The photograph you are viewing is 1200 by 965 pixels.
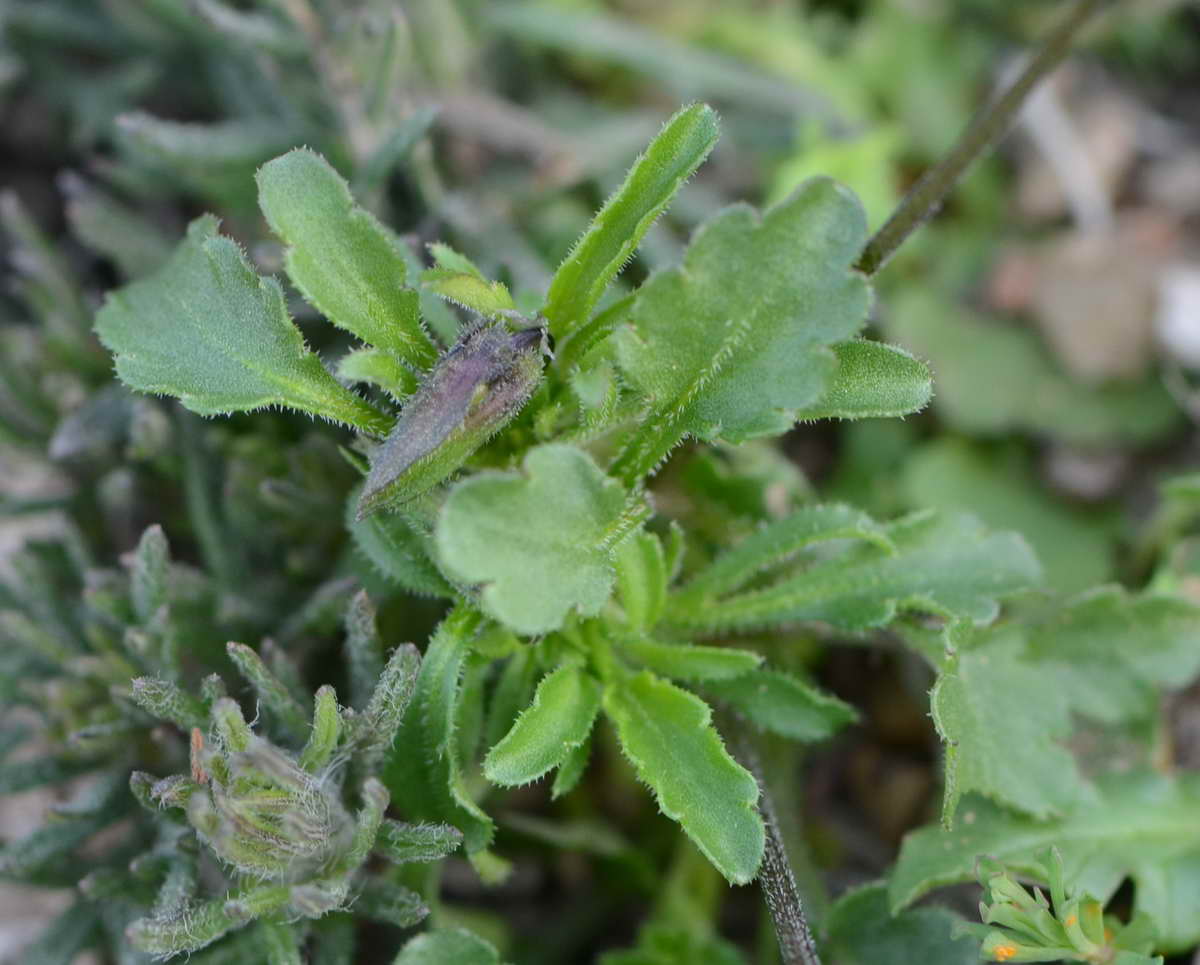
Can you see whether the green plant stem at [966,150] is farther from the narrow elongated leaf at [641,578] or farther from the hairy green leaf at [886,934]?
the hairy green leaf at [886,934]

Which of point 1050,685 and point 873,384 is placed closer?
point 873,384

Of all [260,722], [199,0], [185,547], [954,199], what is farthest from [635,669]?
[954,199]

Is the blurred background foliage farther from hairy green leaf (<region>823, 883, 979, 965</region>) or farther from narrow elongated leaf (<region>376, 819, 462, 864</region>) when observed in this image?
narrow elongated leaf (<region>376, 819, 462, 864</region>)

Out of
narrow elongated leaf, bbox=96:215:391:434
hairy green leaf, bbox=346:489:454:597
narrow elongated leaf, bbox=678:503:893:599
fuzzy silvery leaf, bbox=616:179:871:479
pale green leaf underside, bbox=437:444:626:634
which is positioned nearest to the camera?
pale green leaf underside, bbox=437:444:626:634

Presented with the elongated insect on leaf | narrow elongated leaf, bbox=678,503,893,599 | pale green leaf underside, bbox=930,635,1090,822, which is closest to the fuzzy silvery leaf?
the elongated insect on leaf

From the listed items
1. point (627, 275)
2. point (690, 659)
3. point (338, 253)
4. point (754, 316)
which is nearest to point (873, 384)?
point (754, 316)

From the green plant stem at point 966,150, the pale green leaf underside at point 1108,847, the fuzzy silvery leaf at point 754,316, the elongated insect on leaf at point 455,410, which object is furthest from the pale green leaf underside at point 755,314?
the pale green leaf underside at point 1108,847

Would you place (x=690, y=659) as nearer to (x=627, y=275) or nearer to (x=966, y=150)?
(x=966, y=150)
